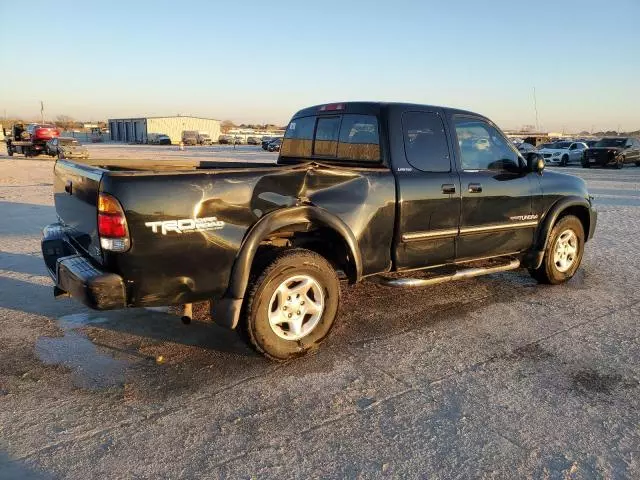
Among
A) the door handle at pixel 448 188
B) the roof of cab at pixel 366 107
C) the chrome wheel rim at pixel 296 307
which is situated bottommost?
the chrome wheel rim at pixel 296 307

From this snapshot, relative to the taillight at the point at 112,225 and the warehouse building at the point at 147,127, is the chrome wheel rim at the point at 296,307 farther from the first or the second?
the warehouse building at the point at 147,127

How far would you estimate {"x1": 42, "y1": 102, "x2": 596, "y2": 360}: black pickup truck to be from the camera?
10.8 feet

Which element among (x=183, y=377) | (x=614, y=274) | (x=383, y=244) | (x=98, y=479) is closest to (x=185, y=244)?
(x=183, y=377)

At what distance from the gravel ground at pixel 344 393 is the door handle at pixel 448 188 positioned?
1.18 m

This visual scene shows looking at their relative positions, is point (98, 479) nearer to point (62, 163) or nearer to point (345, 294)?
point (62, 163)

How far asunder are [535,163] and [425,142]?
4.55 ft

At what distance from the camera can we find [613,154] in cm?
2788

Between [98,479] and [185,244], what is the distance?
1.41 metres

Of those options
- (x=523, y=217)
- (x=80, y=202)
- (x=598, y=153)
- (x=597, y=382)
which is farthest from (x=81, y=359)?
(x=598, y=153)

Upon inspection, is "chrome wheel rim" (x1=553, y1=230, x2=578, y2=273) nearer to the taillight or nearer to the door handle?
the door handle

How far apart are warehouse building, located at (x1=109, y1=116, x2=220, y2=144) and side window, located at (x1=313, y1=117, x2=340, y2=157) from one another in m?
74.4

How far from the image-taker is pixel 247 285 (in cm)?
368

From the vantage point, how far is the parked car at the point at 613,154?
27.9 metres

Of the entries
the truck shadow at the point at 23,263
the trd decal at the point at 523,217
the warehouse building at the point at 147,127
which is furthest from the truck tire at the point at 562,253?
the warehouse building at the point at 147,127
